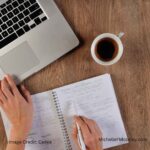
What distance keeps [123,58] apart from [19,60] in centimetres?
27

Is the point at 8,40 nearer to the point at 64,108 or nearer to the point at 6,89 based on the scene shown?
the point at 6,89

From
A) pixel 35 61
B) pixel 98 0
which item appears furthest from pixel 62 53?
pixel 98 0

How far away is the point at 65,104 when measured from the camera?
0.95 metres

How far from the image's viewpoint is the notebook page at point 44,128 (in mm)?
949

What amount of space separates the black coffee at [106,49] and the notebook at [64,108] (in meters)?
0.06

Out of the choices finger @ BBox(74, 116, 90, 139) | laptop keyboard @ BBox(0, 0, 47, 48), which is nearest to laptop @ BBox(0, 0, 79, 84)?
laptop keyboard @ BBox(0, 0, 47, 48)

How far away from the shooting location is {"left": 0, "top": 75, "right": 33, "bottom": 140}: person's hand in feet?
3.05

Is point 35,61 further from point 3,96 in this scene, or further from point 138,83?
point 138,83

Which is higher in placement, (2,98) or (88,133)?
(2,98)

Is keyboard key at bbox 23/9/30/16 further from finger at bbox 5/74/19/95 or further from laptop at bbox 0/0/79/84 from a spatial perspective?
finger at bbox 5/74/19/95

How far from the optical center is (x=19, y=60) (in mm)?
923

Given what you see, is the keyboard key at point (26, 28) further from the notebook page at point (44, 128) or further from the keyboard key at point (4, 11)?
the notebook page at point (44, 128)

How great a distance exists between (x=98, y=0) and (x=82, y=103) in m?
0.28

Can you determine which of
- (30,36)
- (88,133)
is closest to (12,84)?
Answer: (30,36)
